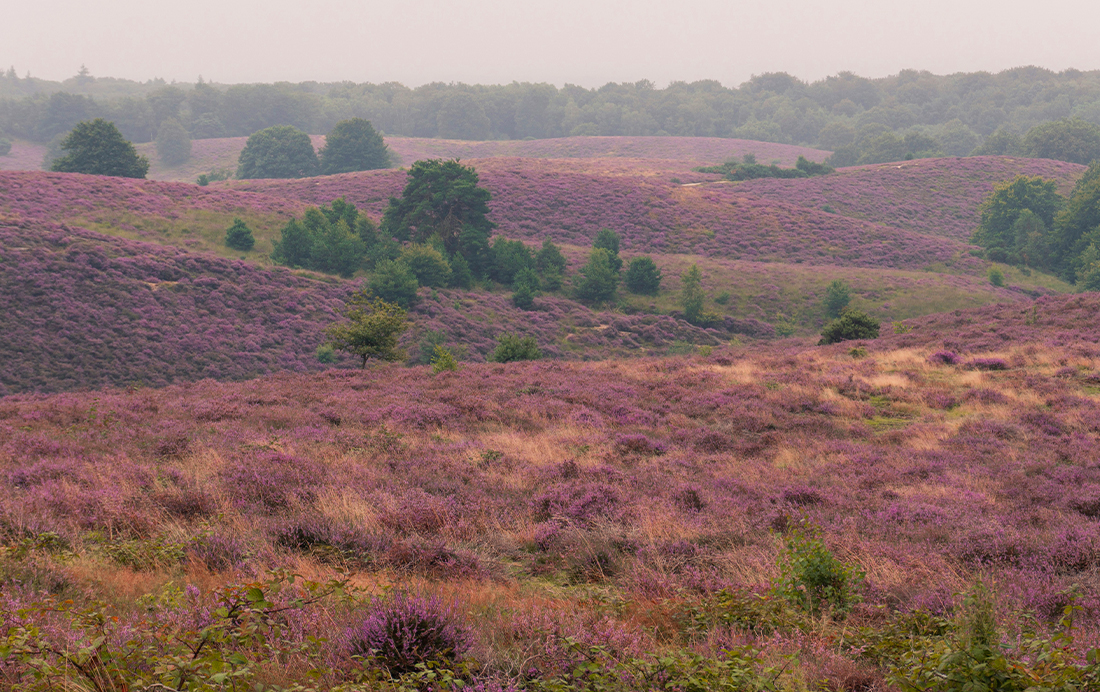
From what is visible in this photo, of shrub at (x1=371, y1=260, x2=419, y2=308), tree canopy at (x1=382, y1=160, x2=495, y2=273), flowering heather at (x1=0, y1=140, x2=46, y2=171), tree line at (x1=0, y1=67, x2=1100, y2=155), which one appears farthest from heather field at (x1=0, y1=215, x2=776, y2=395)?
tree line at (x1=0, y1=67, x2=1100, y2=155)

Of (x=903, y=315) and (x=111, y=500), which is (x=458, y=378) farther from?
(x=903, y=315)

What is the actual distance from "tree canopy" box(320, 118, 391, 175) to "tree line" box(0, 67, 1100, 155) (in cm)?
6067

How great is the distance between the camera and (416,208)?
50531 mm

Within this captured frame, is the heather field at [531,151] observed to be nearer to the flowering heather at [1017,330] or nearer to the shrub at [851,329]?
the shrub at [851,329]

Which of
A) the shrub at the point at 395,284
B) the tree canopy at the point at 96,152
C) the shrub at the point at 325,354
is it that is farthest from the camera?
the tree canopy at the point at 96,152

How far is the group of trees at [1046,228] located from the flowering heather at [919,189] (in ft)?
21.3

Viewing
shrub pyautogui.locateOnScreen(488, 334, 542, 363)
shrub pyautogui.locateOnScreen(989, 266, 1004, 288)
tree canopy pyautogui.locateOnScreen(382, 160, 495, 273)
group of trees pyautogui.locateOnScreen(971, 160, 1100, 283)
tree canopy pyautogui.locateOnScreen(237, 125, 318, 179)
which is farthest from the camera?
tree canopy pyautogui.locateOnScreen(237, 125, 318, 179)

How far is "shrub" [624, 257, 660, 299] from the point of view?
4938cm

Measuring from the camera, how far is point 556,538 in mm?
7242

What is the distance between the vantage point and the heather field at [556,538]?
3660 millimetres

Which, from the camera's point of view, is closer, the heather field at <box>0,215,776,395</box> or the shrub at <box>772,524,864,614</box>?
the shrub at <box>772,524,864,614</box>

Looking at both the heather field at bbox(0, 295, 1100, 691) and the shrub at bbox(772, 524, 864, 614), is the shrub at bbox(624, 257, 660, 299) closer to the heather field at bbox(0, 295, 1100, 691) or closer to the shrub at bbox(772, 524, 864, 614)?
the heather field at bbox(0, 295, 1100, 691)

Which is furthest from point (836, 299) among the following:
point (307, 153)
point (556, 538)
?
point (307, 153)

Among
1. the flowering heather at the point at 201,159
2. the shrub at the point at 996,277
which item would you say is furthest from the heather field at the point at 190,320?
the flowering heather at the point at 201,159
